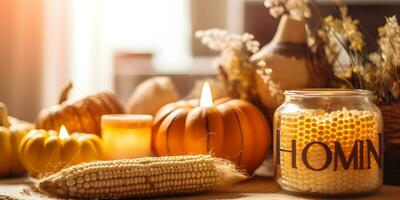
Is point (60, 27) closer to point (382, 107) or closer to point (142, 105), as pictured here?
point (142, 105)

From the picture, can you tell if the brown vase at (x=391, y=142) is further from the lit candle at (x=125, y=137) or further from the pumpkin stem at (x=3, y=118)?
the pumpkin stem at (x=3, y=118)

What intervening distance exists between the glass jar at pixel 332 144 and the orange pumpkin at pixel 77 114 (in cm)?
42

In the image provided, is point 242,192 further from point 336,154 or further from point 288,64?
point 288,64

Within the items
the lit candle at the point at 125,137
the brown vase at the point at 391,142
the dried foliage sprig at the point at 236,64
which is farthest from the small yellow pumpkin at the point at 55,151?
the brown vase at the point at 391,142

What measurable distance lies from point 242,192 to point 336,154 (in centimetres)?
16

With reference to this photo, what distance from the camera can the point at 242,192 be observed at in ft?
3.07

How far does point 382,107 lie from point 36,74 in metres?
1.03

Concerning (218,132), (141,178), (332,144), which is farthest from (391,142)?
(141,178)

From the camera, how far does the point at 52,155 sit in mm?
1015

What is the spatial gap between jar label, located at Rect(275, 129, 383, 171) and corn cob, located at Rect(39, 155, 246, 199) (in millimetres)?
102

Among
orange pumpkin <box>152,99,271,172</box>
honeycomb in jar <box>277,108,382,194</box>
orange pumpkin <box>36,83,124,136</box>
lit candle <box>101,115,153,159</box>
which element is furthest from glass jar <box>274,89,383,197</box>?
orange pumpkin <box>36,83,124,136</box>

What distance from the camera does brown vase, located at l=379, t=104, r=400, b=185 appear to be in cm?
98

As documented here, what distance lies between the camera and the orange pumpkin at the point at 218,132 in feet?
3.34

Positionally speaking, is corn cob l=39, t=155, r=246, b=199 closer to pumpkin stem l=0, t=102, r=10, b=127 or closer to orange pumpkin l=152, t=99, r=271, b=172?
orange pumpkin l=152, t=99, r=271, b=172
